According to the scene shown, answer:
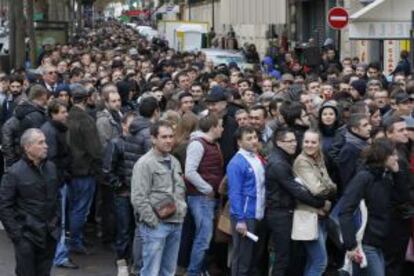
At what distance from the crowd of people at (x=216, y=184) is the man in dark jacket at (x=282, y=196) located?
0.01 metres

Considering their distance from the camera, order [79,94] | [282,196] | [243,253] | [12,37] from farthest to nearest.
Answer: [12,37] < [79,94] < [243,253] < [282,196]

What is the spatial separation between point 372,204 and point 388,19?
29.5 ft

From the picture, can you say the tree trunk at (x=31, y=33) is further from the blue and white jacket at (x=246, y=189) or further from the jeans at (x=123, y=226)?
the blue and white jacket at (x=246, y=189)

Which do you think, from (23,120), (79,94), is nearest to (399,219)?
(79,94)

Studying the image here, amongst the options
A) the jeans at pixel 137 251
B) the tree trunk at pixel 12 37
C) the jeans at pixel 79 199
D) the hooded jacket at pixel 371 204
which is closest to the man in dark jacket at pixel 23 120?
the jeans at pixel 79 199

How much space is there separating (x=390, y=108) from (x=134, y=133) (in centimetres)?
350

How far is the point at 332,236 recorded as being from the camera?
9633mm

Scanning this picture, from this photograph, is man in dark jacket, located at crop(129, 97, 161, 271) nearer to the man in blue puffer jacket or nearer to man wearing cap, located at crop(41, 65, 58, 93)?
the man in blue puffer jacket

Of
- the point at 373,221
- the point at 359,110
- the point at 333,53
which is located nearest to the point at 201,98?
the point at 359,110

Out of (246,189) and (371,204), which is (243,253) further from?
(371,204)

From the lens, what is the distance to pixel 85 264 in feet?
37.1

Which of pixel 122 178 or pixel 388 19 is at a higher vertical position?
pixel 388 19

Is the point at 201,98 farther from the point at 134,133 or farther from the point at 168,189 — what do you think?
the point at 168,189

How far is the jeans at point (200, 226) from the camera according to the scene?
1004cm
